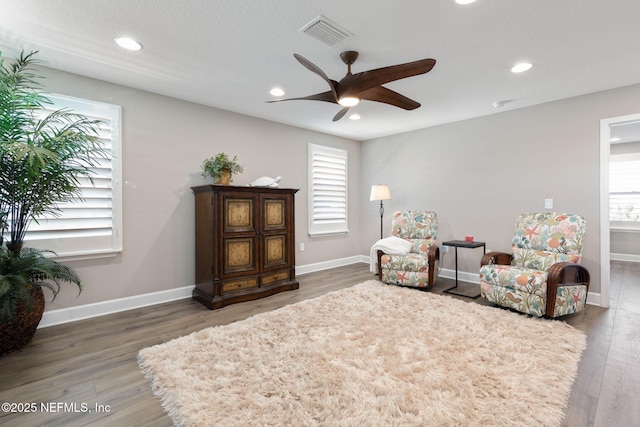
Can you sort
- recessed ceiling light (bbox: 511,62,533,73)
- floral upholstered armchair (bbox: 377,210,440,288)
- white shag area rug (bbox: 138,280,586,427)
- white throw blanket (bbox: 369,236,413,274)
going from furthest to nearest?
white throw blanket (bbox: 369,236,413,274)
floral upholstered armchair (bbox: 377,210,440,288)
recessed ceiling light (bbox: 511,62,533,73)
white shag area rug (bbox: 138,280,586,427)

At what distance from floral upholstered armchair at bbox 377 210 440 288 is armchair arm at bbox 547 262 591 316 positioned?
132 cm

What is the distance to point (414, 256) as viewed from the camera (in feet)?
14.2

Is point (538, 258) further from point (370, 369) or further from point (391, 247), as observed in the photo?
point (370, 369)

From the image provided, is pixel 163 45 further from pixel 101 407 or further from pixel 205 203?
pixel 101 407

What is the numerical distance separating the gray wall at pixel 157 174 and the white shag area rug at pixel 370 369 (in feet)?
4.42

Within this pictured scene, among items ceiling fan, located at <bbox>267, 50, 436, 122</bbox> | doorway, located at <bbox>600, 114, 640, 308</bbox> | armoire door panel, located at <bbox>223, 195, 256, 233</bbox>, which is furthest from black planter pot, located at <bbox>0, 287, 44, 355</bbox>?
doorway, located at <bbox>600, 114, 640, 308</bbox>

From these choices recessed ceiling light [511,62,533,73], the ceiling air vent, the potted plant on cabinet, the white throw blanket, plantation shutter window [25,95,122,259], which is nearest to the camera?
the ceiling air vent

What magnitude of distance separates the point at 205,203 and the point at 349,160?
323 centimetres

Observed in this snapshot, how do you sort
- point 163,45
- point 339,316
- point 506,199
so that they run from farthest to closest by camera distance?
point 506,199
point 339,316
point 163,45

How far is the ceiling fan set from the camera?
2127mm

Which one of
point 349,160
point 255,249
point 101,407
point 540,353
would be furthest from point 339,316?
point 349,160

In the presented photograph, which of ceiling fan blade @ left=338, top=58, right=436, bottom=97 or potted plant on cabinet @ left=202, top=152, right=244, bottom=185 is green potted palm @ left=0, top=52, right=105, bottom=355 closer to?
potted plant on cabinet @ left=202, top=152, right=244, bottom=185

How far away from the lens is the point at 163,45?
258cm

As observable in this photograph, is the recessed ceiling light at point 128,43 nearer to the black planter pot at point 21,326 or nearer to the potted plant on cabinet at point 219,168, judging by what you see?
the potted plant on cabinet at point 219,168
